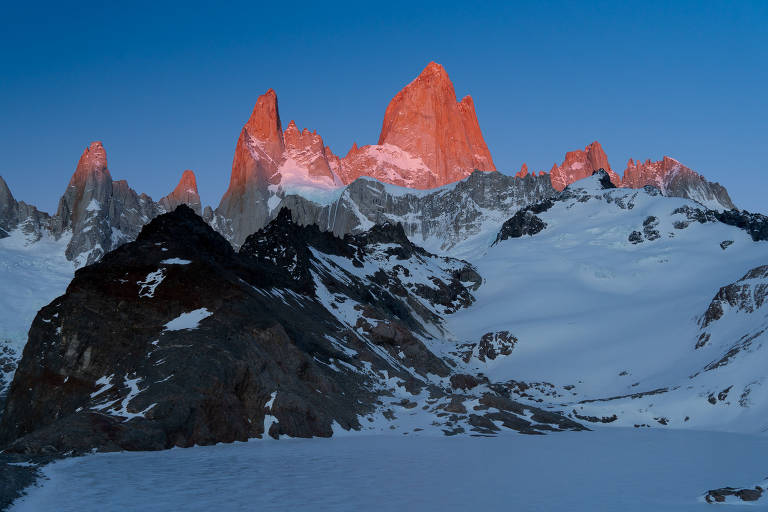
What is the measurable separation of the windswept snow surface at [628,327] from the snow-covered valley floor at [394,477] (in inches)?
1084

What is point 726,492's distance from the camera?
3372 centimetres

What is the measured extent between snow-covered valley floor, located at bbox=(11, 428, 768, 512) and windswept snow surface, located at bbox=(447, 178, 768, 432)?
90.4 ft

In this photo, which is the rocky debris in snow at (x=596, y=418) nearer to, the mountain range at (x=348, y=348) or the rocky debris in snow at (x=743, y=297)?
the mountain range at (x=348, y=348)

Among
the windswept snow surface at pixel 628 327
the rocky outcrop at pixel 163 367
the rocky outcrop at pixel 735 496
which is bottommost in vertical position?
the rocky outcrop at pixel 735 496

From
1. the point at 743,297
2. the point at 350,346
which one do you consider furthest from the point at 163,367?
the point at 743,297

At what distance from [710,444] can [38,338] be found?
2392 inches

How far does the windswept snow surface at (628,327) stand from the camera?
87.9m

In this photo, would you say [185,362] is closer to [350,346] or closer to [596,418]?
[350,346]

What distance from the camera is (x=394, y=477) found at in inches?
1603

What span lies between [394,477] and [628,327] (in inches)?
4142

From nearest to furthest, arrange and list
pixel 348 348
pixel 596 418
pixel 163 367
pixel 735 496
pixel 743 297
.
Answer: pixel 735 496
pixel 163 367
pixel 596 418
pixel 348 348
pixel 743 297

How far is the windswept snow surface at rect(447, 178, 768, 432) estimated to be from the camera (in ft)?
289

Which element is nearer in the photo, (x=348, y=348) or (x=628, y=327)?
(x=348, y=348)

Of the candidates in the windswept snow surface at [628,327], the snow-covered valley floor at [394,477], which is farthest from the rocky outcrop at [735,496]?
the windswept snow surface at [628,327]
